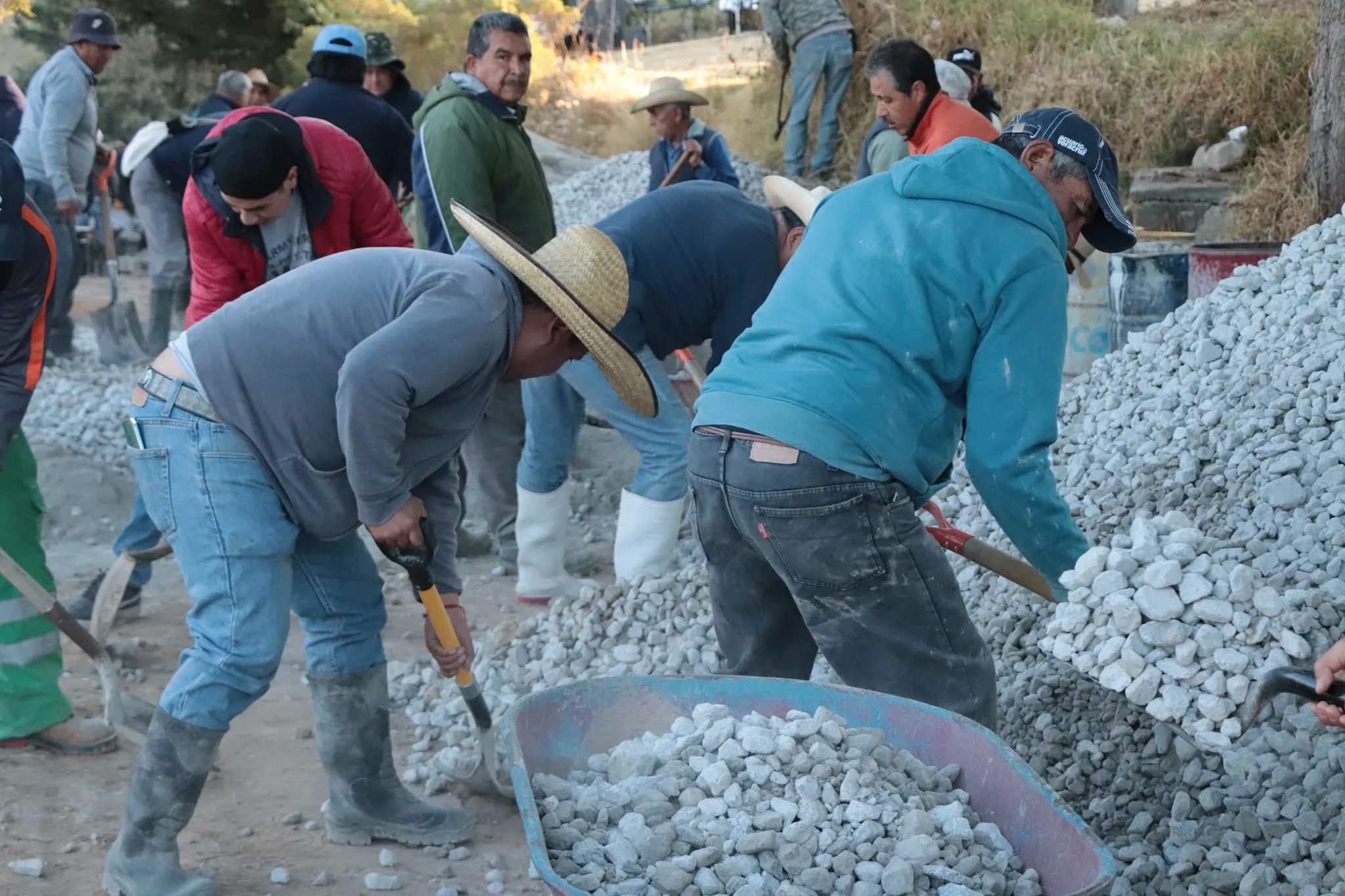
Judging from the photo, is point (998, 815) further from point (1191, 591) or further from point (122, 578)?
point (122, 578)

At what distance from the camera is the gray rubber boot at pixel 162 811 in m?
2.68

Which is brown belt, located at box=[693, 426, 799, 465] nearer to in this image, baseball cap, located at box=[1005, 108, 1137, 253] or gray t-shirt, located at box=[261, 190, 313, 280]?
baseball cap, located at box=[1005, 108, 1137, 253]

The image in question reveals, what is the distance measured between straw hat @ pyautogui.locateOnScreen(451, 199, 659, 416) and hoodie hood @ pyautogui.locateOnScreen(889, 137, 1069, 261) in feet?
1.93

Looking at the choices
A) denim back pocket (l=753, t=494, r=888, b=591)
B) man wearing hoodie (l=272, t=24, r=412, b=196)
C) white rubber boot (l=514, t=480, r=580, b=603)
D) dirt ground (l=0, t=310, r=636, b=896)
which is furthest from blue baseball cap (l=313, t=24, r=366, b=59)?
denim back pocket (l=753, t=494, r=888, b=591)


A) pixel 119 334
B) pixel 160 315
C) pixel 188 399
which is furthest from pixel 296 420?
pixel 119 334

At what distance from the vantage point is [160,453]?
261cm

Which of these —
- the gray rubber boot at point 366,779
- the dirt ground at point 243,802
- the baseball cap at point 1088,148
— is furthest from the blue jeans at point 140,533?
the baseball cap at point 1088,148

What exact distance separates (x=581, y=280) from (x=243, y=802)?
1849 millimetres

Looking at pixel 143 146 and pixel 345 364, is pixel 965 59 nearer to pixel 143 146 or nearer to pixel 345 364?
pixel 143 146

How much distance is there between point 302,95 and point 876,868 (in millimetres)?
4679

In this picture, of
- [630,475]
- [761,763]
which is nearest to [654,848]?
[761,763]

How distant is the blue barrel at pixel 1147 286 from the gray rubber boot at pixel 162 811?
163 inches

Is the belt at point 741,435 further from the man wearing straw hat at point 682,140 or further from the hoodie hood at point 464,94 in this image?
the man wearing straw hat at point 682,140

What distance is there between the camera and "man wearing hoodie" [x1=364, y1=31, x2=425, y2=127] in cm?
646
